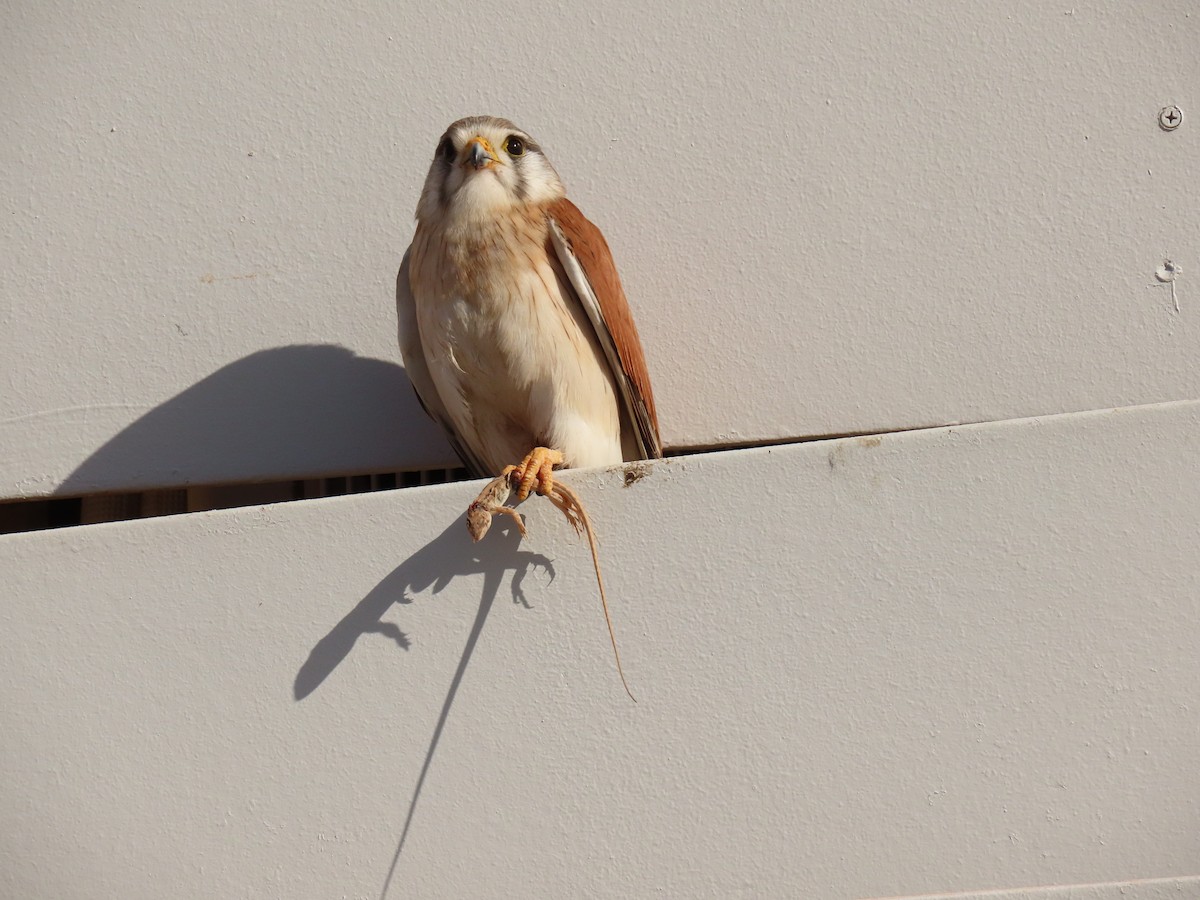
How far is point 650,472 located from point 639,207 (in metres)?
0.96

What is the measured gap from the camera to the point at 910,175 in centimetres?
267

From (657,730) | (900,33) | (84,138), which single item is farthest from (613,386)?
(84,138)

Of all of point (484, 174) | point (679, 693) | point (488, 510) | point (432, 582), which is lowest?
point (679, 693)

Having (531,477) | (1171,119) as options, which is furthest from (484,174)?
(1171,119)

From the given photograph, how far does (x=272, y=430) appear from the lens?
Answer: 2.72m

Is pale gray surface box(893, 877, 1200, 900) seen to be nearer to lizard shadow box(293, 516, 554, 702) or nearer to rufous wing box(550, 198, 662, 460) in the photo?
lizard shadow box(293, 516, 554, 702)

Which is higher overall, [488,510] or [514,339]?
[514,339]

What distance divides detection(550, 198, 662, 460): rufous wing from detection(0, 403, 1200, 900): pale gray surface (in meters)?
0.49

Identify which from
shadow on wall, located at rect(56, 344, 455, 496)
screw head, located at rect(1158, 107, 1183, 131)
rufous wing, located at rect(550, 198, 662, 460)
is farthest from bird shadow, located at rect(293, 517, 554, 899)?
screw head, located at rect(1158, 107, 1183, 131)

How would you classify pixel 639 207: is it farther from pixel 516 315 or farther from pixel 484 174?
pixel 516 315

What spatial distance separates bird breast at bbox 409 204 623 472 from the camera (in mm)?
2393

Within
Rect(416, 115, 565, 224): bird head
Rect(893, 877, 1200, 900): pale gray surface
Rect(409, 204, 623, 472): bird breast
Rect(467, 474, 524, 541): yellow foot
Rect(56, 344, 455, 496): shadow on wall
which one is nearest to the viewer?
Rect(893, 877, 1200, 900): pale gray surface

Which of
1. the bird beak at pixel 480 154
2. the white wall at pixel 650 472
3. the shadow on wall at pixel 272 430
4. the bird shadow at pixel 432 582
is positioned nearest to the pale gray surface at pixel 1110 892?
the white wall at pixel 650 472

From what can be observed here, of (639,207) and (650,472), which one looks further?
(639,207)
